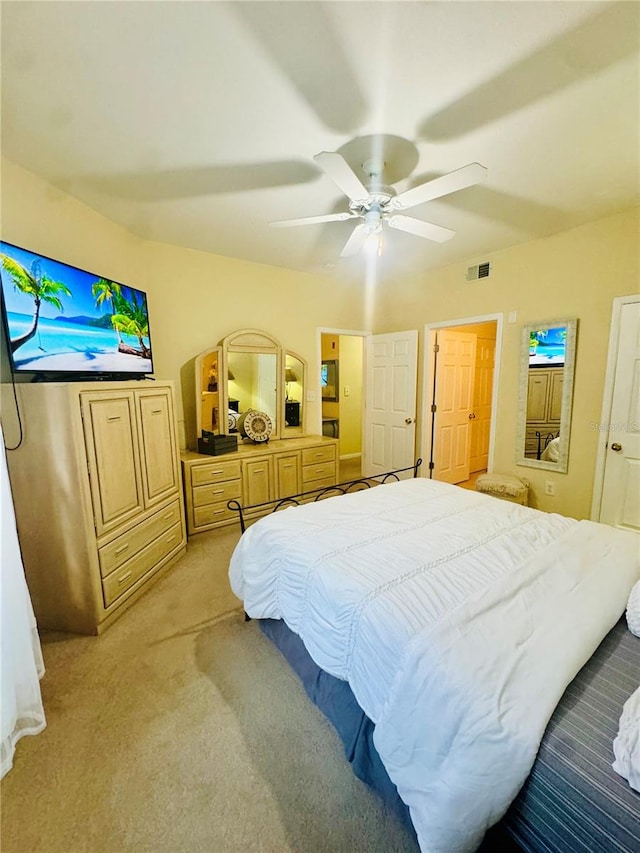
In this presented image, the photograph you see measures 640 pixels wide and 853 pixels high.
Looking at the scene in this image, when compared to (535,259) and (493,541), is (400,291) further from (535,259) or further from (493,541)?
(493,541)

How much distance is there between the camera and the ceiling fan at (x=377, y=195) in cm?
156

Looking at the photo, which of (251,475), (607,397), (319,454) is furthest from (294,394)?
(607,397)

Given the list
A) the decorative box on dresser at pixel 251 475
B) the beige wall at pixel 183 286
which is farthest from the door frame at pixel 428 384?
the decorative box on dresser at pixel 251 475

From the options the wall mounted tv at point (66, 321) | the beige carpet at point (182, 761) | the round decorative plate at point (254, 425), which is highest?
the wall mounted tv at point (66, 321)

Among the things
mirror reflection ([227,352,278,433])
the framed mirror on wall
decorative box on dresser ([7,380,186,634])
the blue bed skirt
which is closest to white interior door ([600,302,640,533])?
the blue bed skirt

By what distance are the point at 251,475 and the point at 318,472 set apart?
84 centimetres

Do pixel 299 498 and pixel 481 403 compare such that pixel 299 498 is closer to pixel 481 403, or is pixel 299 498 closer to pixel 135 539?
pixel 135 539

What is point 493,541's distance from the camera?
1644mm

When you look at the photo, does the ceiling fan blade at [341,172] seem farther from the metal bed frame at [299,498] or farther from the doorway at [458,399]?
the doorway at [458,399]

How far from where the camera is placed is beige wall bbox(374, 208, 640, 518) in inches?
107

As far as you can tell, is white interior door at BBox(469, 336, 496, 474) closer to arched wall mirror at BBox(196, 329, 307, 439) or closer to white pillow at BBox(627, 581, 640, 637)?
arched wall mirror at BBox(196, 329, 307, 439)

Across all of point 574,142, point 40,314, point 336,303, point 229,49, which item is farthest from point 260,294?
point 574,142

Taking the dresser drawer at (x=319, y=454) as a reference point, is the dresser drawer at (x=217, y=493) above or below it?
below

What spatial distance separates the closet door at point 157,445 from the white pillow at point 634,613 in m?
2.64
